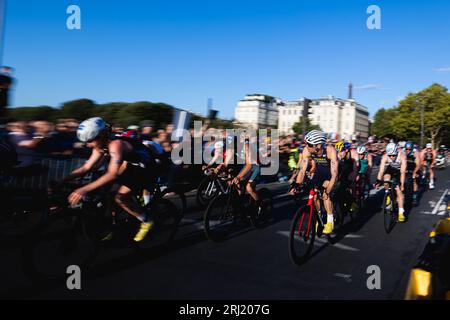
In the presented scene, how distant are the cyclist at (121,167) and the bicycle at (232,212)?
3.51 feet

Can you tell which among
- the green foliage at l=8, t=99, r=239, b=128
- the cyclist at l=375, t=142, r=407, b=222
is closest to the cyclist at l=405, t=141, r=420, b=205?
the cyclist at l=375, t=142, r=407, b=222

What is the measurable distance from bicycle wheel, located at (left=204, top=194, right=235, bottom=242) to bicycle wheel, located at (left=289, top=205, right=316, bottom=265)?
1279 millimetres

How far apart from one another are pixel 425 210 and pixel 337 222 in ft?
13.9

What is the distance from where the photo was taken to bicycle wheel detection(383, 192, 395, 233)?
680cm

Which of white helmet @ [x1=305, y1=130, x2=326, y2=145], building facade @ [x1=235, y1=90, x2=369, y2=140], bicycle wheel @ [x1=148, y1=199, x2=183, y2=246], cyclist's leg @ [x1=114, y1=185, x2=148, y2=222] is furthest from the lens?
building facade @ [x1=235, y1=90, x2=369, y2=140]

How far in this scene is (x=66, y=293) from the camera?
3506 millimetres

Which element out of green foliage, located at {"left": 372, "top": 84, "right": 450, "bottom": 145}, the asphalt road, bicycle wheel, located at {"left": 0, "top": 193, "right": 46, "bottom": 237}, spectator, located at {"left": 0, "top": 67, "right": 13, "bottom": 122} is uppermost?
green foliage, located at {"left": 372, "top": 84, "right": 450, "bottom": 145}

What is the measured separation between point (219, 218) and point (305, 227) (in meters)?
1.37

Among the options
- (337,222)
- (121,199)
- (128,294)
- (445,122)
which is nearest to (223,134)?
(337,222)

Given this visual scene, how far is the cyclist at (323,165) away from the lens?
217 inches

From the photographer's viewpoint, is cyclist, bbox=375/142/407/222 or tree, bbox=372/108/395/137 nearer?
cyclist, bbox=375/142/407/222

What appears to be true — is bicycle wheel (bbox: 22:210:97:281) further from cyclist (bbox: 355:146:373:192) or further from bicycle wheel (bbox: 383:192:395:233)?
cyclist (bbox: 355:146:373:192)

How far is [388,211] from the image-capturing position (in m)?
6.89

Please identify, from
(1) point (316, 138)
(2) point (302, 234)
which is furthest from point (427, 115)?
(2) point (302, 234)
